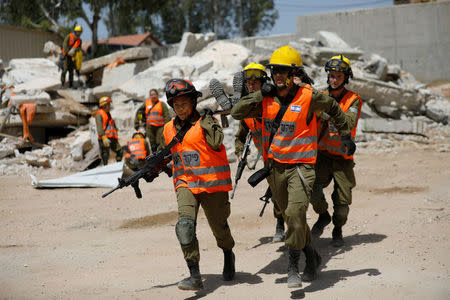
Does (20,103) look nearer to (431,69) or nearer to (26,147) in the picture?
(26,147)

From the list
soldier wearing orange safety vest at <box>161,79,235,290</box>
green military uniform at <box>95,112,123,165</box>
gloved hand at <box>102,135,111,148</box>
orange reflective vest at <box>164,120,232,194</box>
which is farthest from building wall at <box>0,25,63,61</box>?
orange reflective vest at <box>164,120,232,194</box>

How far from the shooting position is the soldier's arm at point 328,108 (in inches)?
187

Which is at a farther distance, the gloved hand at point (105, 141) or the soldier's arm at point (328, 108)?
the gloved hand at point (105, 141)

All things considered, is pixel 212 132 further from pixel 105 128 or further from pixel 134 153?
pixel 105 128

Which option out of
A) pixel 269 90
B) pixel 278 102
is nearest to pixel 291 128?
pixel 278 102

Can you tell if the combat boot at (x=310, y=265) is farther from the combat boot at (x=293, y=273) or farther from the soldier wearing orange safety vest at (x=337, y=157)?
the soldier wearing orange safety vest at (x=337, y=157)

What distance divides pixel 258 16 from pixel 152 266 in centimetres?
4541

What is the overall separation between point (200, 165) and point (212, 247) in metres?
2.05

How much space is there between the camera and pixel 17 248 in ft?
22.6

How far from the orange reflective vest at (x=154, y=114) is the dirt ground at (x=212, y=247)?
5.91 ft

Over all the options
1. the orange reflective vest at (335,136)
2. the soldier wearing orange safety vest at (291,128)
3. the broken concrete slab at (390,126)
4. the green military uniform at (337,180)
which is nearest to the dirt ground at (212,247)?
the green military uniform at (337,180)

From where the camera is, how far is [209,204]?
486 centimetres

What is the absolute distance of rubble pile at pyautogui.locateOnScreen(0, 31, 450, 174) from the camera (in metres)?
13.8

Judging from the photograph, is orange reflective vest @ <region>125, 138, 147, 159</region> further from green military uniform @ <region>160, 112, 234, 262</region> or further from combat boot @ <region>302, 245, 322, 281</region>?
combat boot @ <region>302, 245, 322, 281</region>
